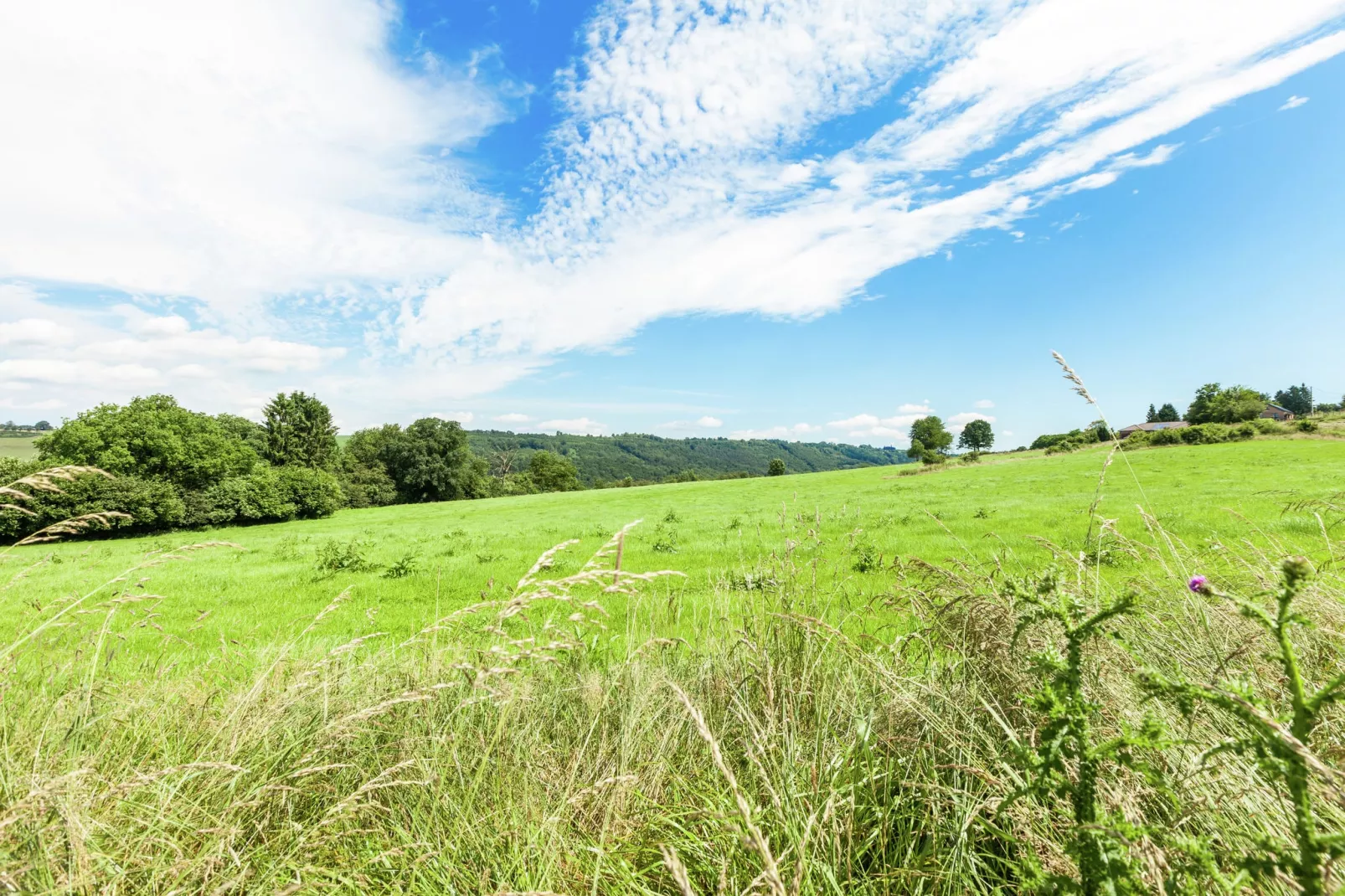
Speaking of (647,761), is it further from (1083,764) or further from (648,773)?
(1083,764)

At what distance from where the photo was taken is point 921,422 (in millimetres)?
101062

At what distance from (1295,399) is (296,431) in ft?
597

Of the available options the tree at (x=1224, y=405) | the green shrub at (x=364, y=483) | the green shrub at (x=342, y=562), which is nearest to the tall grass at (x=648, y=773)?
the green shrub at (x=342, y=562)

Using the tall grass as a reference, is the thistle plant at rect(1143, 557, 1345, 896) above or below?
above

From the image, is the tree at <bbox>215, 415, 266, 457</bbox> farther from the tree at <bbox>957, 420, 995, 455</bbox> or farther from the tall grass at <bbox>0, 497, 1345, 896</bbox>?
the tree at <bbox>957, 420, 995, 455</bbox>

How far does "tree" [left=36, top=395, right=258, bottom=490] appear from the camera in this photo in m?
35.9

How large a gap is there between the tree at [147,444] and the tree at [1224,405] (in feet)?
342

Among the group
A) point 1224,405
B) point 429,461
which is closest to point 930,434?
point 1224,405

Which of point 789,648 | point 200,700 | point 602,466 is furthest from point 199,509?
point 602,466

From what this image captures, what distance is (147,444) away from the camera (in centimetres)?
3697

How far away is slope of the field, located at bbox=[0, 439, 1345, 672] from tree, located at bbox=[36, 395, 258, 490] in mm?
6238

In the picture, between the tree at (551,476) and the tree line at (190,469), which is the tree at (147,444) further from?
the tree at (551,476)

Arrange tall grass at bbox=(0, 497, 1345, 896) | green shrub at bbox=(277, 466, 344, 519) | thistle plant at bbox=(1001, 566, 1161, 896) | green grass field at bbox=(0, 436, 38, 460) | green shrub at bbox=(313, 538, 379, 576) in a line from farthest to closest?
1. green grass field at bbox=(0, 436, 38, 460)
2. green shrub at bbox=(277, 466, 344, 519)
3. green shrub at bbox=(313, 538, 379, 576)
4. tall grass at bbox=(0, 497, 1345, 896)
5. thistle plant at bbox=(1001, 566, 1161, 896)

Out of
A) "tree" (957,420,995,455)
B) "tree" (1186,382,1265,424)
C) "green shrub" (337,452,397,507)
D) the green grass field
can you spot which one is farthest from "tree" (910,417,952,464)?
the green grass field
